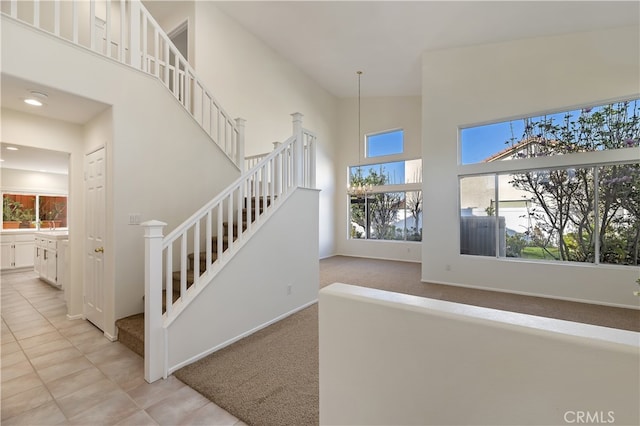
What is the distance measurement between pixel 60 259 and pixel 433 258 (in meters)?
6.96

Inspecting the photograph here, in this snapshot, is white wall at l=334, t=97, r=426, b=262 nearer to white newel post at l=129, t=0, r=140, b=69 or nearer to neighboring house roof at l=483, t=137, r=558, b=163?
neighboring house roof at l=483, t=137, r=558, b=163

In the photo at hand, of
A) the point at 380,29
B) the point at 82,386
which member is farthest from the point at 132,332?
the point at 380,29

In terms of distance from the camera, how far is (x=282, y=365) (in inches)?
98.0

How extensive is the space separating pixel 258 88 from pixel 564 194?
6496mm

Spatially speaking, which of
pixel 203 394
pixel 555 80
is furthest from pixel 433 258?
pixel 203 394

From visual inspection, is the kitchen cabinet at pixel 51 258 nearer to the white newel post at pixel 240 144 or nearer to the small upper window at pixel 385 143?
A: the white newel post at pixel 240 144

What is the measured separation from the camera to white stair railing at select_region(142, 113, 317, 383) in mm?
2287

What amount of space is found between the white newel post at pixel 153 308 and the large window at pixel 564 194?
204 inches

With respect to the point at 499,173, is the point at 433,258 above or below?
below

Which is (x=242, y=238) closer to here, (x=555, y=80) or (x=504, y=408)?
(x=504, y=408)

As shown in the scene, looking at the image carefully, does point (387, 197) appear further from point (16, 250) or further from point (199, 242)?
point (16, 250)

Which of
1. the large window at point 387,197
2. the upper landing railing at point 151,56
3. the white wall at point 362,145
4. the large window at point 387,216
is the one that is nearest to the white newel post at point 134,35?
the upper landing railing at point 151,56

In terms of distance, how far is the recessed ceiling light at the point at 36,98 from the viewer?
2.67 metres

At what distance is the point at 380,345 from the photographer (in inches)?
45.5
